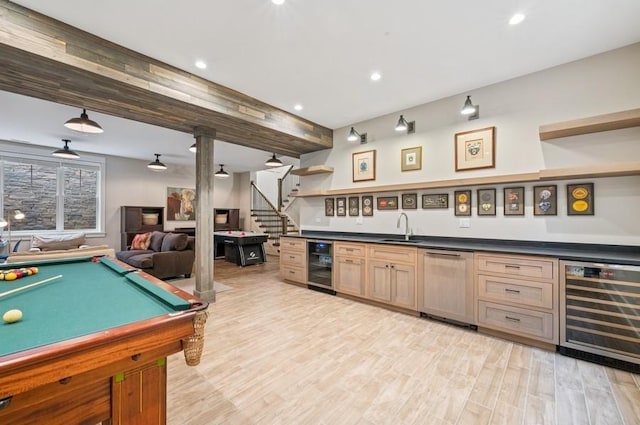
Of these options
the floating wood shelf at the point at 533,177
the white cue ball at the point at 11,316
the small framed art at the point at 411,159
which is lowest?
the white cue ball at the point at 11,316

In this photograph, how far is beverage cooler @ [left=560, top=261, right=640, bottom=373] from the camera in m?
2.22

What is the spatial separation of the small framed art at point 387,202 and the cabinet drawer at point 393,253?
79 centimetres

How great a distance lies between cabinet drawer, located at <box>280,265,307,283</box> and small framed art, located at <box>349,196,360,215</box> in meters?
1.38

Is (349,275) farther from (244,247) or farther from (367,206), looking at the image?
(244,247)

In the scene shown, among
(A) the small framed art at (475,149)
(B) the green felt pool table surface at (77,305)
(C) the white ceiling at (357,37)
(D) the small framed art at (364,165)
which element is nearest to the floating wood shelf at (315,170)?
(D) the small framed art at (364,165)

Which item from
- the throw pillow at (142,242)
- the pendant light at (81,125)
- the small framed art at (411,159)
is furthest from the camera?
the throw pillow at (142,242)

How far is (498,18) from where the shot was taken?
7.45 ft

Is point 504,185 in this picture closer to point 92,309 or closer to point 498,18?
point 498,18

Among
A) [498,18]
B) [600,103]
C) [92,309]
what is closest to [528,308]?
[600,103]

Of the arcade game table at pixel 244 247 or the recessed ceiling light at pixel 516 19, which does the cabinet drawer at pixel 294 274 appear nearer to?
the arcade game table at pixel 244 247

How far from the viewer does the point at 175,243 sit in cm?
552

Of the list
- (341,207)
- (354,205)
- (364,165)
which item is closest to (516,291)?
(354,205)

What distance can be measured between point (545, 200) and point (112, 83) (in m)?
4.73

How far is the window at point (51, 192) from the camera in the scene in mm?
5984
